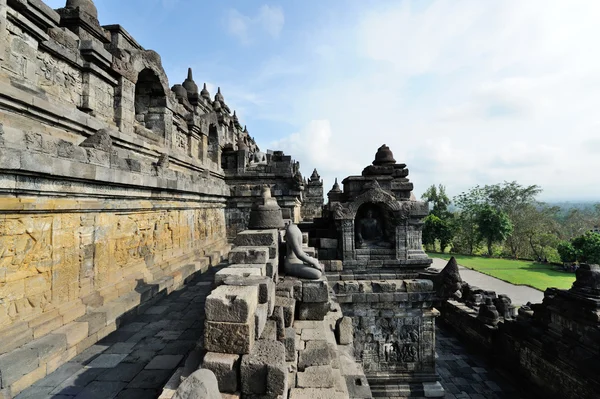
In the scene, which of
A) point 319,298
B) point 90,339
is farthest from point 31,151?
point 319,298

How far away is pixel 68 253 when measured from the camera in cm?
393

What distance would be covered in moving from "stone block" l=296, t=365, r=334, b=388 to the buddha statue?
19.2ft

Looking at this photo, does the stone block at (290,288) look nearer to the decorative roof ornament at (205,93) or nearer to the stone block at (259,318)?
the stone block at (259,318)

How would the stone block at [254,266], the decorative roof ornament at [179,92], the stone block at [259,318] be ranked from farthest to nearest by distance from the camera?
the decorative roof ornament at [179,92]
the stone block at [254,266]
the stone block at [259,318]

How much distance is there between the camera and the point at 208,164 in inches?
484

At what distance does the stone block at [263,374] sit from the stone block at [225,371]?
0.07 metres

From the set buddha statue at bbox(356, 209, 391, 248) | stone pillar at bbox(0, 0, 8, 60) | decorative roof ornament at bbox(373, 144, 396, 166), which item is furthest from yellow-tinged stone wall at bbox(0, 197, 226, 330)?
decorative roof ornament at bbox(373, 144, 396, 166)

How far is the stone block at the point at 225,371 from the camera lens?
8.01ft

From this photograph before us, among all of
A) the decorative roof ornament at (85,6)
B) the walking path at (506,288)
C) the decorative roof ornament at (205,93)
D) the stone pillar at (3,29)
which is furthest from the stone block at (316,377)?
the decorative roof ornament at (205,93)

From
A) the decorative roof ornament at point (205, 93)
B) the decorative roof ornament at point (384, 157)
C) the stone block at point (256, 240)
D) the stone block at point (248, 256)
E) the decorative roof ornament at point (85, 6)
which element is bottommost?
the stone block at point (248, 256)

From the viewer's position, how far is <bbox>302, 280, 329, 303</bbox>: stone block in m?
4.79

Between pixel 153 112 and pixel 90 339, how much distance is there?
7.00 meters

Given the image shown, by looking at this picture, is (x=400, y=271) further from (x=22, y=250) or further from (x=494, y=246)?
(x=494, y=246)

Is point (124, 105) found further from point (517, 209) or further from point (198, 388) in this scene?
point (517, 209)
